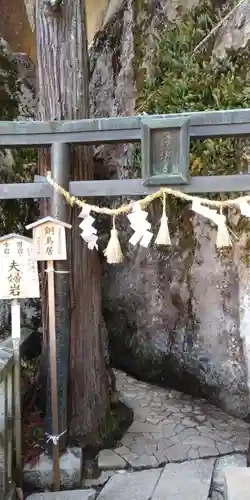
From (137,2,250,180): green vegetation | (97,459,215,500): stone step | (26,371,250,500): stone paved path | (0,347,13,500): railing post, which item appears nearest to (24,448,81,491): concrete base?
(26,371,250,500): stone paved path

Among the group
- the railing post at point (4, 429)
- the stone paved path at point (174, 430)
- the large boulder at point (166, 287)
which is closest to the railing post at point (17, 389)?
the railing post at point (4, 429)

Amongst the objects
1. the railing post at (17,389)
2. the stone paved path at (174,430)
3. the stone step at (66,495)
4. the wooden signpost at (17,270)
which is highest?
the wooden signpost at (17,270)

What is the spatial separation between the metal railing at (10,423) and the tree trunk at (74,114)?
616mm

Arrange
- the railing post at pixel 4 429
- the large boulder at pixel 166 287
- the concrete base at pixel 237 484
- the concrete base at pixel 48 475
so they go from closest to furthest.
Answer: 1. the concrete base at pixel 237 484
2. the railing post at pixel 4 429
3. the concrete base at pixel 48 475
4. the large boulder at pixel 166 287

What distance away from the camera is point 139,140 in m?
4.04

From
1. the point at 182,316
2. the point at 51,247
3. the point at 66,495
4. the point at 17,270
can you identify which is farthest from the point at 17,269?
the point at 182,316

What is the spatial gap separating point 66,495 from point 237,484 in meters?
1.66

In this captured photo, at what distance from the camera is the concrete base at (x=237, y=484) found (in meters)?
3.14

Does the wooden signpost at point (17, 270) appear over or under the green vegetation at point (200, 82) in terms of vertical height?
under

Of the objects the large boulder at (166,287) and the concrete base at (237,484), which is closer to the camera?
the concrete base at (237,484)

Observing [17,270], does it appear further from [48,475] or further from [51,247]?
[48,475]

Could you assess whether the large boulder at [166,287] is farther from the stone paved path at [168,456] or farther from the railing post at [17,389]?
the railing post at [17,389]

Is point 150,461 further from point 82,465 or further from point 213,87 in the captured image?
point 213,87

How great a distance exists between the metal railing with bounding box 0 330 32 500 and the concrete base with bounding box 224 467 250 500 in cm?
177
